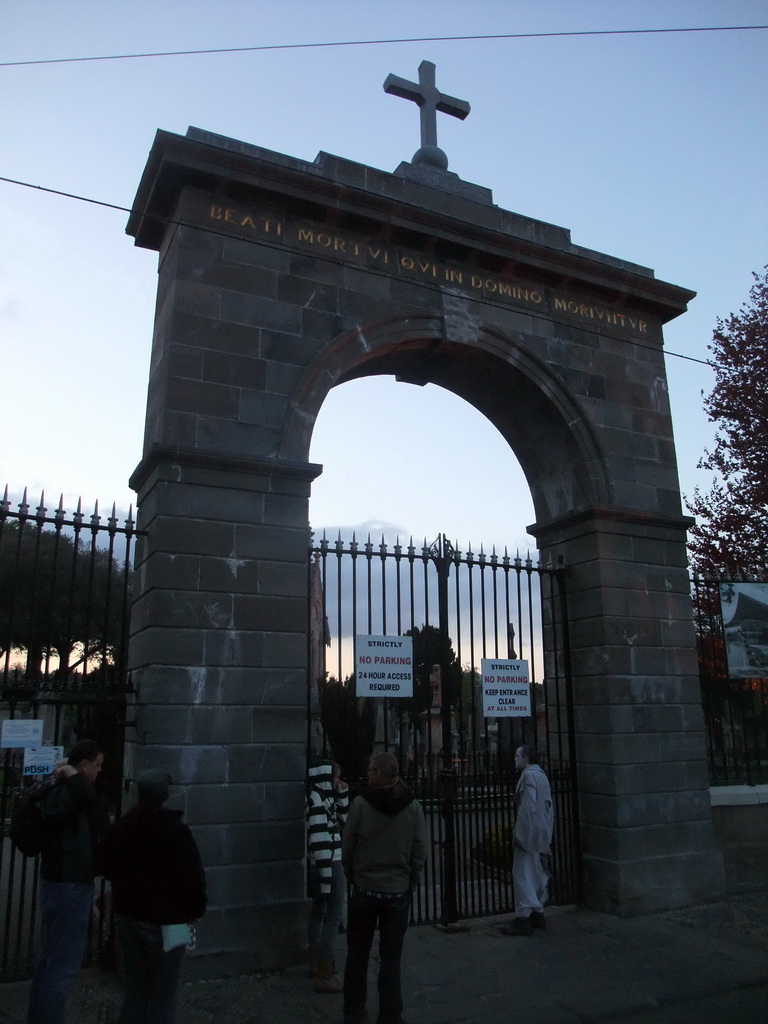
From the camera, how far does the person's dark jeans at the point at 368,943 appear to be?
4953 millimetres

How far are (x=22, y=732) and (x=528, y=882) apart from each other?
4752 mm

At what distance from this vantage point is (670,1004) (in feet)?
19.0

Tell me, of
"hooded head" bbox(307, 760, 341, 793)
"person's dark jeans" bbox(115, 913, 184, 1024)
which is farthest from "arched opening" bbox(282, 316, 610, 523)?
"person's dark jeans" bbox(115, 913, 184, 1024)

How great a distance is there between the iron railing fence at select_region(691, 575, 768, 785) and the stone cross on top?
620 centimetres

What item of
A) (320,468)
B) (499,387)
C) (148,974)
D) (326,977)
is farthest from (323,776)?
(499,387)

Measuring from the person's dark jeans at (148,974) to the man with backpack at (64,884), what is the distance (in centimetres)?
48

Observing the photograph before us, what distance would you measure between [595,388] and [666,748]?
4184 millimetres

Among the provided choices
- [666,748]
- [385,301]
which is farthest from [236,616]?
[666,748]

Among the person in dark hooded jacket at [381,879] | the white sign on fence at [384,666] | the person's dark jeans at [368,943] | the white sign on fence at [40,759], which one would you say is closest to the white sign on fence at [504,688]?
the white sign on fence at [384,666]

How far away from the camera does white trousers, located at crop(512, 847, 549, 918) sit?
7.51 m

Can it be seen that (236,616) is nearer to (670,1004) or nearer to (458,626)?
(458,626)

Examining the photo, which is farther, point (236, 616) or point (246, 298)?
point (246, 298)

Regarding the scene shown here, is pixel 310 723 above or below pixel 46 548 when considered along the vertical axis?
below

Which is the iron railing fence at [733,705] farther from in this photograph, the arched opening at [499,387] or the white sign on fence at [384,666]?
the white sign on fence at [384,666]
